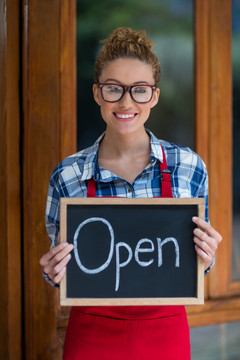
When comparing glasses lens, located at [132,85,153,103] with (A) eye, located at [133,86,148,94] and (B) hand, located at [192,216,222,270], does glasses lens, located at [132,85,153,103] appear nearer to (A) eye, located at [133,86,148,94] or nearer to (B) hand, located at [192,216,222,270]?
(A) eye, located at [133,86,148,94]

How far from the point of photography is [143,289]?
4.16 ft

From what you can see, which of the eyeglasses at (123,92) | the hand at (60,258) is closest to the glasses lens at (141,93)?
the eyeglasses at (123,92)

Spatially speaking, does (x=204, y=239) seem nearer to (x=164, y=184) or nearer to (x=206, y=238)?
(x=206, y=238)

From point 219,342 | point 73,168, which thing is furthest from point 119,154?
point 219,342

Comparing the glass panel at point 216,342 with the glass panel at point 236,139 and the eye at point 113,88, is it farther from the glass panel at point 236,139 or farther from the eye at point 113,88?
the eye at point 113,88

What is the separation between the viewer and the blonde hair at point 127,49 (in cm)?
139

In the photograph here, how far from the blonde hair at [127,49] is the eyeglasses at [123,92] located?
8cm

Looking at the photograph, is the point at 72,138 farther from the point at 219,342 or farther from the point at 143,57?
the point at 219,342

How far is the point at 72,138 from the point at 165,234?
970mm

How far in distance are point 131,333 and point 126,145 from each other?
60 cm

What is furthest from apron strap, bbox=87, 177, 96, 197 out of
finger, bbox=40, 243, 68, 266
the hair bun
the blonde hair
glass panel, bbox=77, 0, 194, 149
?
glass panel, bbox=77, 0, 194, 149

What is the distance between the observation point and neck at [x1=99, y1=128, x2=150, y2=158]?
1.47 m

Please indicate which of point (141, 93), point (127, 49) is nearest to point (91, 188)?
point (141, 93)

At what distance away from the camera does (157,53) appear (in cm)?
226
